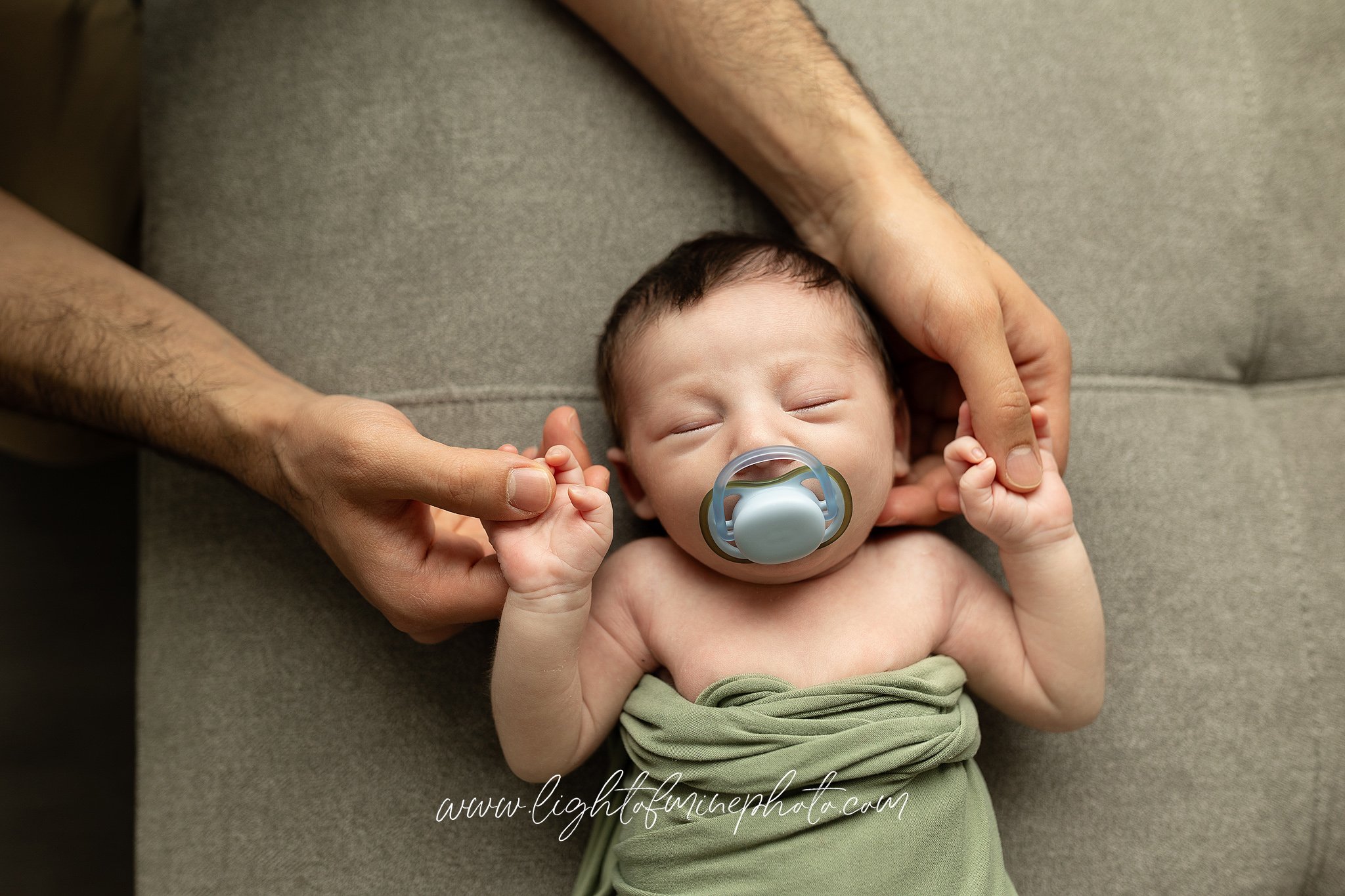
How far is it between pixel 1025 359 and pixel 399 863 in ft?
4.02

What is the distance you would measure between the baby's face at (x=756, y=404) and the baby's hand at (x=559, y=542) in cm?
15

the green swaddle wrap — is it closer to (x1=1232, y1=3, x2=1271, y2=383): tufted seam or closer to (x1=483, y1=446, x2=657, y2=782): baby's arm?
(x1=483, y1=446, x2=657, y2=782): baby's arm

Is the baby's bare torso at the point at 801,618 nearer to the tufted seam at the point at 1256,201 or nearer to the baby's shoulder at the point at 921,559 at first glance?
the baby's shoulder at the point at 921,559

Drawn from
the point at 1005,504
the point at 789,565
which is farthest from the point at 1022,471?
the point at 789,565

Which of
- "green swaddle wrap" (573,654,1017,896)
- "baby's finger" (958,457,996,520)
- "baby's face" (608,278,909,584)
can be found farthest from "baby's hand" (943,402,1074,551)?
"green swaddle wrap" (573,654,1017,896)

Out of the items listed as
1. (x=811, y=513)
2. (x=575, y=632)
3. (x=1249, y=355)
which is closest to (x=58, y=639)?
(x=575, y=632)

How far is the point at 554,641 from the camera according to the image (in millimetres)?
1056

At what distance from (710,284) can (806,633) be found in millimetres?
502

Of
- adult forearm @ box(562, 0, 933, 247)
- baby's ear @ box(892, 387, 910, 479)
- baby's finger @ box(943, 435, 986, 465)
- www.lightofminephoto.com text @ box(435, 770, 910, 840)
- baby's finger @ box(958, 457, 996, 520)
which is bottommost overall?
www.lightofminephoto.com text @ box(435, 770, 910, 840)

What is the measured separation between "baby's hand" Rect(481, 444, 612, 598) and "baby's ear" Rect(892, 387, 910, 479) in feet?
1.64

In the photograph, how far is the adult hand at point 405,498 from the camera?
103 cm

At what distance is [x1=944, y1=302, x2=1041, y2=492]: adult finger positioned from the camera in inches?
45.3

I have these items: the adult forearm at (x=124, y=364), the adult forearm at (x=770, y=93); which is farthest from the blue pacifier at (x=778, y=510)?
the adult forearm at (x=124, y=364)

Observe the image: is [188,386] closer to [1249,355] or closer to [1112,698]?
[1112,698]
